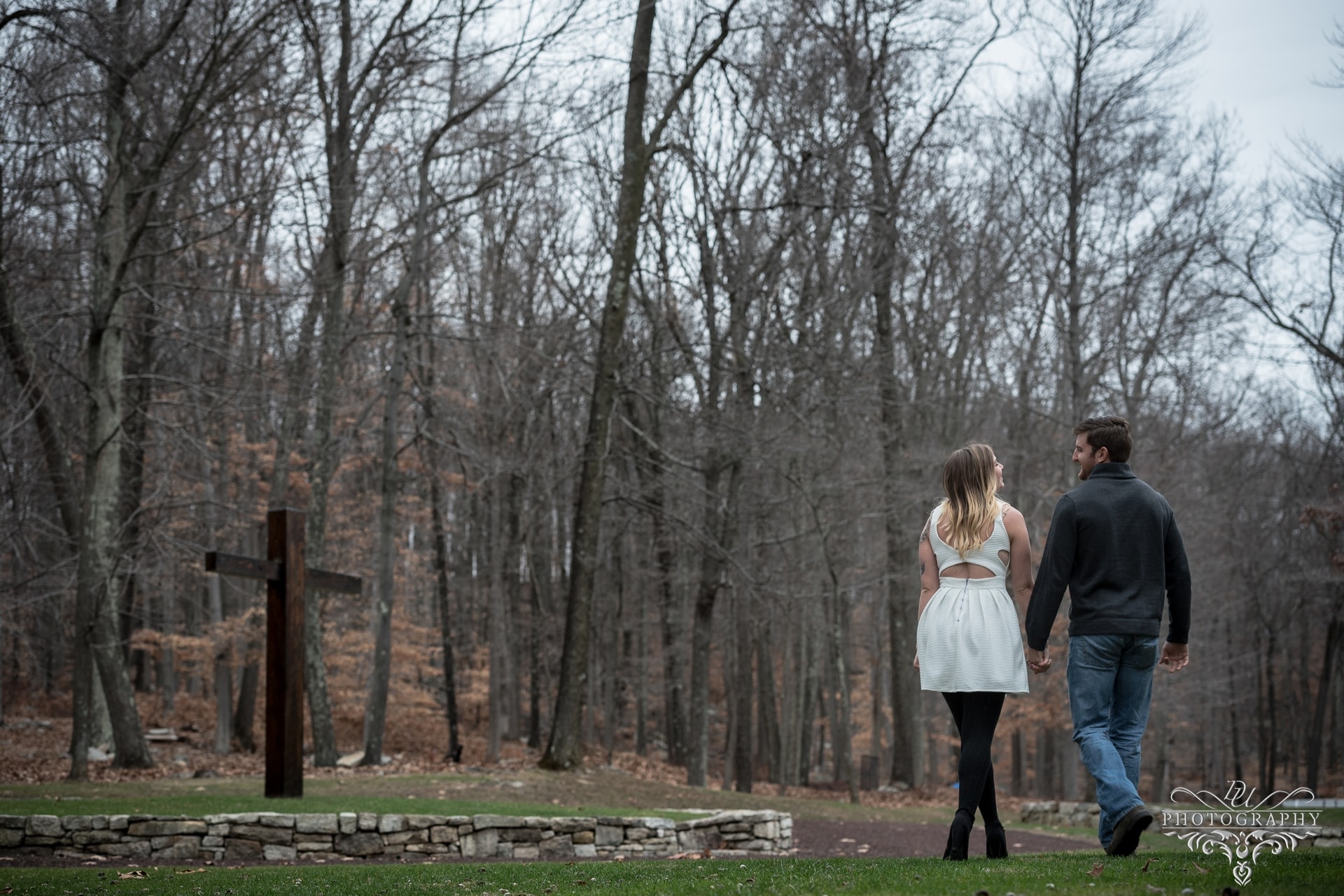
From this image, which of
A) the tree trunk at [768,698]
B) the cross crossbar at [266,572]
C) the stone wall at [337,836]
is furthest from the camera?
the tree trunk at [768,698]

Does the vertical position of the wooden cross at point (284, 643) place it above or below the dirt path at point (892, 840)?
above

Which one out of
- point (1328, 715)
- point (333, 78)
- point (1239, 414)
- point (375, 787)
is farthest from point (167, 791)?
point (1328, 715)

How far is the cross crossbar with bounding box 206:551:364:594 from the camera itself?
9.57 metres

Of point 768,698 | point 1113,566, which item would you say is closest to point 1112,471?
point 1113,566

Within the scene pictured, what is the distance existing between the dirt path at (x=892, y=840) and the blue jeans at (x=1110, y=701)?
5692 mm

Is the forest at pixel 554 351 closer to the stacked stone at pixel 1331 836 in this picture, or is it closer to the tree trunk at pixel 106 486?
the tree trunk at pixel 106 486

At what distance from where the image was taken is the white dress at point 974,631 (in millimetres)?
4746

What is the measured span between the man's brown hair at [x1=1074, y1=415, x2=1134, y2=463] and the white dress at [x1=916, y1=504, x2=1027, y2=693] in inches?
22.9

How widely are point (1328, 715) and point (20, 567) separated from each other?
130 feet

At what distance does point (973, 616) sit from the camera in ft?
15.8

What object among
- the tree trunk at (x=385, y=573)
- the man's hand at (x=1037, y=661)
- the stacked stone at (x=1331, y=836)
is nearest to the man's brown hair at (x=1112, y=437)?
the man's hand at (x=1037, y=661)

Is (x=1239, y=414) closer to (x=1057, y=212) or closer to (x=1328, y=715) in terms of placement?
(x=1057, y=212)

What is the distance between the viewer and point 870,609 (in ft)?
114

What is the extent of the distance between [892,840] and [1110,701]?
7.87 m
